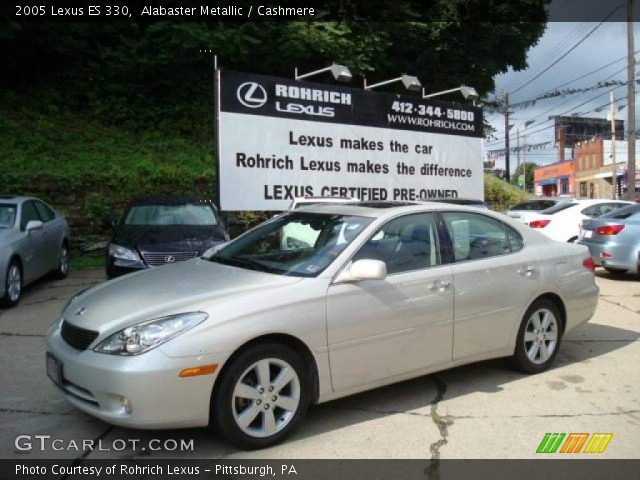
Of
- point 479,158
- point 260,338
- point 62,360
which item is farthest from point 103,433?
point 479,158

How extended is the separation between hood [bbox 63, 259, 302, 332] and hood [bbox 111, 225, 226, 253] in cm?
333

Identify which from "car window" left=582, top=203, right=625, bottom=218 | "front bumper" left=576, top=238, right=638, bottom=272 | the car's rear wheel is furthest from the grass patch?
"car window" left=582, top=203, right=625, bottom=218

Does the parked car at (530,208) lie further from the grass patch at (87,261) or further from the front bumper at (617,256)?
the grass patch at (87,261)

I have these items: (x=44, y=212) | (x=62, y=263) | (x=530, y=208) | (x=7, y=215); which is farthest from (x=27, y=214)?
(x=530, y=208)

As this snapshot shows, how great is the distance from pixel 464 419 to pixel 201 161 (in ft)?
40.0

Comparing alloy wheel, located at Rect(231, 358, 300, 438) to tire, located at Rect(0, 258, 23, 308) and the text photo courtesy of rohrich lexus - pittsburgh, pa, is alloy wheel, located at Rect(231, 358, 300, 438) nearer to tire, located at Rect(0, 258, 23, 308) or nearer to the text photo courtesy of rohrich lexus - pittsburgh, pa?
the text photo courtesy of rohrich lexus - pittsburgh, pa

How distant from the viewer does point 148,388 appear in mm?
3205

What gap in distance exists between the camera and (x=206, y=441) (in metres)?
3.66

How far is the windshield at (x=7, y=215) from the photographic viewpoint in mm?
7941

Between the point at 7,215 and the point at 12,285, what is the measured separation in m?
1.18

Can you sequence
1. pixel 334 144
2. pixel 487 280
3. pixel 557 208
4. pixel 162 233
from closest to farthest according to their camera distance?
pixel 487 280 < pixel 162 233 < pixel 334 144 < pixel 557 208

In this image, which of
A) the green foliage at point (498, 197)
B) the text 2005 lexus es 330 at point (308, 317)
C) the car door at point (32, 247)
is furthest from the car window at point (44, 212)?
the green foliage at point (498, 197)

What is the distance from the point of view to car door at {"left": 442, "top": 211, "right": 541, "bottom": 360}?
4.52 meters

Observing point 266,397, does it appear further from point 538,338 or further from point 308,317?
point 538,338
